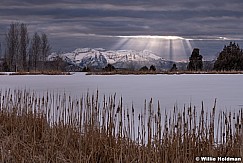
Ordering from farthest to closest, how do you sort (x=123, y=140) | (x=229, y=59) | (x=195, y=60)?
1. (x=195, y=60)
2. (x=229, y=59)
3. (x=123, y=140)

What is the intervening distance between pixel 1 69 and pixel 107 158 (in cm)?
4594

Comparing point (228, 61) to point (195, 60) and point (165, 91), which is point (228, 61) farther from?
point (165, 91)

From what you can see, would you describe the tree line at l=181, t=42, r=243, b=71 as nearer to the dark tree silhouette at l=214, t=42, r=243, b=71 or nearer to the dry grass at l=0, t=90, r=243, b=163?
the dark tree silhouette at l=214, t=42, r=243, b=71

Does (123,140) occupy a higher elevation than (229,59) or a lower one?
lower

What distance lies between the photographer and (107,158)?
16.1 ft

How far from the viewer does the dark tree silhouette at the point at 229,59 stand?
37.2 metres

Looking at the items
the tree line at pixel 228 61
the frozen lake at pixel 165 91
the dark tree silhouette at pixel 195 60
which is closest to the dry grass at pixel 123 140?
the frozen lake at pixel 165 91

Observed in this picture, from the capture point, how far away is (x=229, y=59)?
37531 mm

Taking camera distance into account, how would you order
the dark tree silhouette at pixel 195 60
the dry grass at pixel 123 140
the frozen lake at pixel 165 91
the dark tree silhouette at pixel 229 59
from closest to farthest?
the dry grass at pixel 123 140
the frozen lake at pixel 165 91
the dark tree silhouette at pixel 229 59
the dark tree silhouette at pixel 195 60

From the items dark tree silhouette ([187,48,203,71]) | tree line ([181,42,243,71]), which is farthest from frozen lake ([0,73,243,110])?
dark tree silhouette ([187,48,203,71])

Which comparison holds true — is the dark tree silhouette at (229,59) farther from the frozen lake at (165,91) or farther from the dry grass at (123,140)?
the dry grass at (123,140)

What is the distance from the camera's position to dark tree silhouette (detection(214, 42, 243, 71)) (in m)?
37.2

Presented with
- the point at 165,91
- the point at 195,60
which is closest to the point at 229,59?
the point at 195,60

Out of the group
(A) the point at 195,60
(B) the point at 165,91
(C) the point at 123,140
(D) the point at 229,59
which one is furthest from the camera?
(A) the point at 195,60
